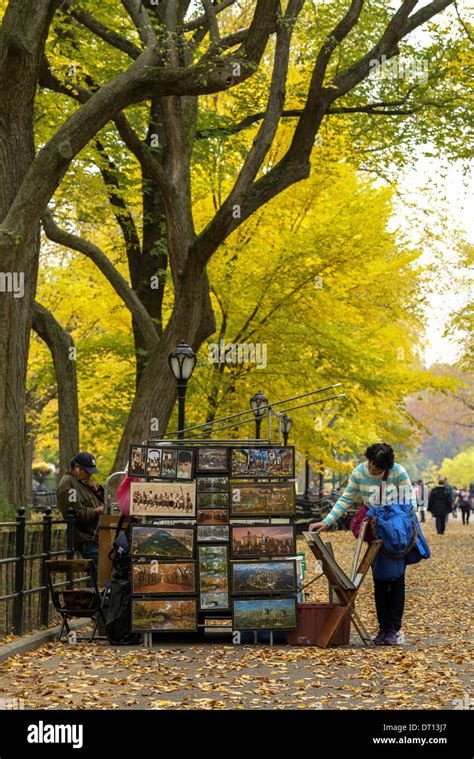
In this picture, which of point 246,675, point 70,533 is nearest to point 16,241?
point 70,533

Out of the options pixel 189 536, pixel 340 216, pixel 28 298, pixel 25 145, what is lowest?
pixel 189 536

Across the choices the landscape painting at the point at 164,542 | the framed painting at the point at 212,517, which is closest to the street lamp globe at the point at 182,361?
the framed painting at the point at 212,517

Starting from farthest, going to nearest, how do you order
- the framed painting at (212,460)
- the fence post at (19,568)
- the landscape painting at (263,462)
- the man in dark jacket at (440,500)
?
the man in dark jacket at (440,500) < the landscape painting at (263,462) < the framed painting at (212,460) < the fence post at (19,568)

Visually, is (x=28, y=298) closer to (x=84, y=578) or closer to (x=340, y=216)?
(x=84, y=578)

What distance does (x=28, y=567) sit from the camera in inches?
495

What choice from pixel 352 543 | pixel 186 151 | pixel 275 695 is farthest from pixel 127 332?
pixel 275 695

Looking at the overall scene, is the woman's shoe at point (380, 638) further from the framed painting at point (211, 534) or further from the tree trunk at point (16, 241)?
the tree trunk at point (16, 241)

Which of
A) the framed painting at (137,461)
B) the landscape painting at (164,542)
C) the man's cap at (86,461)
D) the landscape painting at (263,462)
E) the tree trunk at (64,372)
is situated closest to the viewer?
the landscape painting at (164,542)

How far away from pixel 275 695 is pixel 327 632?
3.37 m

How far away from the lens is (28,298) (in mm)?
16484

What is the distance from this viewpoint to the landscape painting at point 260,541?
41.4ft

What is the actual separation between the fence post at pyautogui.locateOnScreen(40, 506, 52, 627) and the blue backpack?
3.25 meters

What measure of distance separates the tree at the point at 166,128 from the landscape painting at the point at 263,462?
165 inches

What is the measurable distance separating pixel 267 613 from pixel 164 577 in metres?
1.06
